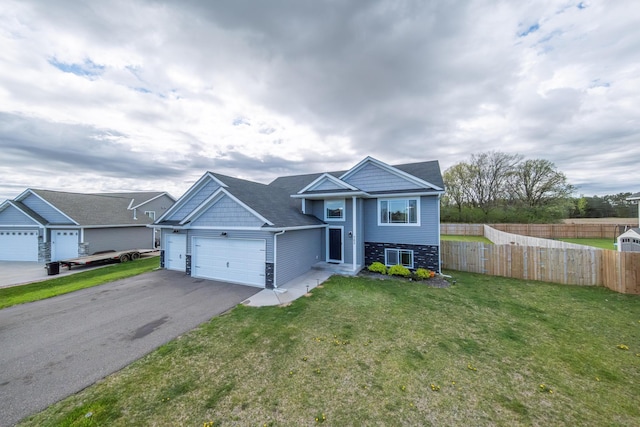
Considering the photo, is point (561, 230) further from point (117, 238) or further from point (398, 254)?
point (117, 238)

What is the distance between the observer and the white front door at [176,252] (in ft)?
40.7

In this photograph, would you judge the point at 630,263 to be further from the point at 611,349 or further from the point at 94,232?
the point at 94,232

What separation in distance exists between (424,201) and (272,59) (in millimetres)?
10138

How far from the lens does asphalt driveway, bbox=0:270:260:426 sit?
405cm

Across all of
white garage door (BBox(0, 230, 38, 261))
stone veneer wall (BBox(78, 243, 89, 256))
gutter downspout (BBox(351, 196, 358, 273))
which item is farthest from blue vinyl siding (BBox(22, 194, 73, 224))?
gutter downspout (BBox(351, 196, 358, 273))

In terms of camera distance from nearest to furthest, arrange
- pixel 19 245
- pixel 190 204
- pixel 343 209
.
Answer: pixel 343 209 < pixel 190 204 < pixel 19 245

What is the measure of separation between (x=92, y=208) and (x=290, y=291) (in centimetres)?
1993

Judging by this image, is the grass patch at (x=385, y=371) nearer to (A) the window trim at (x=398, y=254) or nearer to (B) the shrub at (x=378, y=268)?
(B) the shrub at (x=378, y=268)

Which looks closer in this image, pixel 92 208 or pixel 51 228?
pixel 51 228

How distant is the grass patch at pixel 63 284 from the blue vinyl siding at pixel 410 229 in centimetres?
1292

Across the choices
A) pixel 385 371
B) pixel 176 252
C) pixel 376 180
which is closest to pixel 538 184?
pixel 376 180

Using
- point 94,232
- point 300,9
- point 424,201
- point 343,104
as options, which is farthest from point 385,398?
point 94,232

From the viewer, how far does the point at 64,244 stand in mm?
16125

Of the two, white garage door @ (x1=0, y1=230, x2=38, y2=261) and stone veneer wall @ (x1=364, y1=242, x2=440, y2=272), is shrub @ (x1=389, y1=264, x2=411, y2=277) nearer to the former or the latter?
stone veneer wall @ (x1=364, y1=242, x2=440, y2=272)
